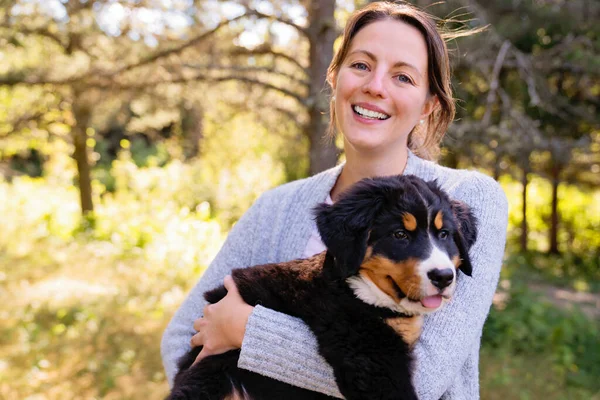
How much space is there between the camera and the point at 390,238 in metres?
2.12

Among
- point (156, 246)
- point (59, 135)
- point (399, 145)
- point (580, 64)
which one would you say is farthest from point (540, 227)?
point (399, 145)

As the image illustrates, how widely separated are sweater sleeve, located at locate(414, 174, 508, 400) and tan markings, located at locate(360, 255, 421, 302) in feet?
0.56

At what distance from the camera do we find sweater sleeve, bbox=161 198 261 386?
8.50ft

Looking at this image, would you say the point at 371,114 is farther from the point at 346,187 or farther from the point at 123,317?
the point at 123,317

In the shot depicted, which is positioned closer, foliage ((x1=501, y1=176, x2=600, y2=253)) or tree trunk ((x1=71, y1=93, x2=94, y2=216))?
tree trunk ((x1=71, y1=93, x2=94, y2=216))

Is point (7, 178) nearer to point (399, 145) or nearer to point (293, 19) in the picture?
point (293, 19)

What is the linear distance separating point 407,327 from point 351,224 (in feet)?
1.44

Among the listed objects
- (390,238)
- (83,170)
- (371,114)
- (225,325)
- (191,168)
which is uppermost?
(371,114)

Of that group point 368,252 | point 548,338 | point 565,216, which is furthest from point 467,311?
point 565,216

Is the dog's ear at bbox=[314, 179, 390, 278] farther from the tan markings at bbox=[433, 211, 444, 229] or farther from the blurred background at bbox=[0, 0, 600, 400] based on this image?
the blurred background at bbox=[0, 0, 600, 400]

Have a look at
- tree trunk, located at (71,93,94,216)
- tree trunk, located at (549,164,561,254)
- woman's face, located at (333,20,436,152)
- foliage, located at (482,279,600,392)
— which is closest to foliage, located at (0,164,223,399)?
tree trunk, located at (71,93,94,216)

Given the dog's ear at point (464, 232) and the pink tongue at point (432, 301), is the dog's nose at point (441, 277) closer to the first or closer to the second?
the pink tongue at point (432, 301)

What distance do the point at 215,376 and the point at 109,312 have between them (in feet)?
20.4

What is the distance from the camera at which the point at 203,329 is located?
2.31 metres
